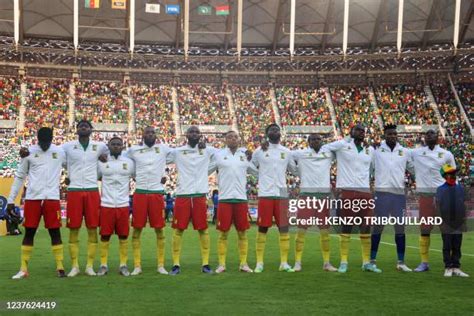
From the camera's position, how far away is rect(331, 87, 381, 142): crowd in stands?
41.4m

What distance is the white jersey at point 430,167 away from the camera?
10.6m

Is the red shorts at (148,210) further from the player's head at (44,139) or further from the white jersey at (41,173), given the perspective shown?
the player's head at (44,139)

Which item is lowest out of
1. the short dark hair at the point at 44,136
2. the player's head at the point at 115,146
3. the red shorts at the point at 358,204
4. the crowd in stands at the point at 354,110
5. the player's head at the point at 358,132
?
the red shorts at the point at 358,204

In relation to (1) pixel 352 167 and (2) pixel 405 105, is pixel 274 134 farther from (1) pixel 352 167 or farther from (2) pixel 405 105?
(2) pixel 405 105

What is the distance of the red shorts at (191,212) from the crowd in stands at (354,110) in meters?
31.5

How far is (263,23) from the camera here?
4322 cm

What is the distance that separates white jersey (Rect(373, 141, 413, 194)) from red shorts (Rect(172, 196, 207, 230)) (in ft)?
9.73

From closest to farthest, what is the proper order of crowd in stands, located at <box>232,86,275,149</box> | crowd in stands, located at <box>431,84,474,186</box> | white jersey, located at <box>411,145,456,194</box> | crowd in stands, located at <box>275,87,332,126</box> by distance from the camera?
white jersey, located at <box>411,145,456,194</box>, crowd in stands, located at <box>431,84,474,186</box>, crowd in stands, located at <box>232,86,275,149</box>, crowd in stands, located at <box>275,87,332,126</box>

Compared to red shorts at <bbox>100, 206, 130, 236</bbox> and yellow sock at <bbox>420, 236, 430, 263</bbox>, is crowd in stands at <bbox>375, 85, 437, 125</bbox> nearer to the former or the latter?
yellow sock at <bbox>420, 236, 430, 263</bbox>

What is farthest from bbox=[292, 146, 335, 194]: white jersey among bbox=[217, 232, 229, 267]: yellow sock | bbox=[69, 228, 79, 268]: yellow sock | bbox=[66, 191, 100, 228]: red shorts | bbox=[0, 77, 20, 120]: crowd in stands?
bbox=[0, 77, 20, 120]: crowd in stands

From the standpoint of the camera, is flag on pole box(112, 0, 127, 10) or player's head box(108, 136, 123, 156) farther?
flag on pole box(112, 0, 127, 10)

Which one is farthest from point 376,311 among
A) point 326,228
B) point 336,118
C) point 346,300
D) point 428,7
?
point 428,7

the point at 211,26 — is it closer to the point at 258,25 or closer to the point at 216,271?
the point at 258,25

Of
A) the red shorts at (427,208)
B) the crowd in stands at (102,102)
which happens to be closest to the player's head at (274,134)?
the red shorts at (427,208)
